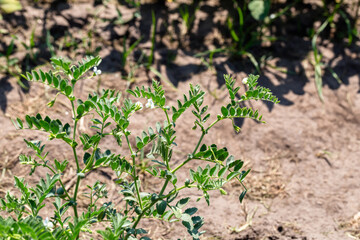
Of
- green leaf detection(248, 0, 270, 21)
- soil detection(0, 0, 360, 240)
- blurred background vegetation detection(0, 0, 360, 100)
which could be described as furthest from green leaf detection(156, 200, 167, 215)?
green leaf detection(248, 0, 270, 21)

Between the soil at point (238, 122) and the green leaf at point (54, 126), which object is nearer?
the green leaf at point (54, 126)

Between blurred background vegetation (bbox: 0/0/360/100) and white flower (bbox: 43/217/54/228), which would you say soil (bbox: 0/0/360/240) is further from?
white flower (bbox: 43/217/54/228)

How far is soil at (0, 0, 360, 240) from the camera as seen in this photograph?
2.24m

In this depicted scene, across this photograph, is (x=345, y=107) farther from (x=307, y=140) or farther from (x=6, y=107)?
(x=6, y=107)

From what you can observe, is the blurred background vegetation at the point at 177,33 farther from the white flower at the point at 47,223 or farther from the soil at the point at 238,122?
the white flower at the point at 47,223

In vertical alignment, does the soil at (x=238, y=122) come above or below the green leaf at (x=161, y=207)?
above

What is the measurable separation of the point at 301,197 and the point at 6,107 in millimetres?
1784

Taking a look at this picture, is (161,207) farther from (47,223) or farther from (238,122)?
(238,122)

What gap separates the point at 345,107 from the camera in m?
2.85

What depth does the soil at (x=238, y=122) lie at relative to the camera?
2.24m

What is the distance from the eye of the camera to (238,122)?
2688 millimetres

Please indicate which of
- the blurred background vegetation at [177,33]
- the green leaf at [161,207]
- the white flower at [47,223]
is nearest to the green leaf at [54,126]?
the white flower at [47,223]

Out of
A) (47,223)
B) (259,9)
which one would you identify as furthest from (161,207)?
(259,9)

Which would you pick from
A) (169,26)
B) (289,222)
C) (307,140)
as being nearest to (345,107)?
(307,140)
